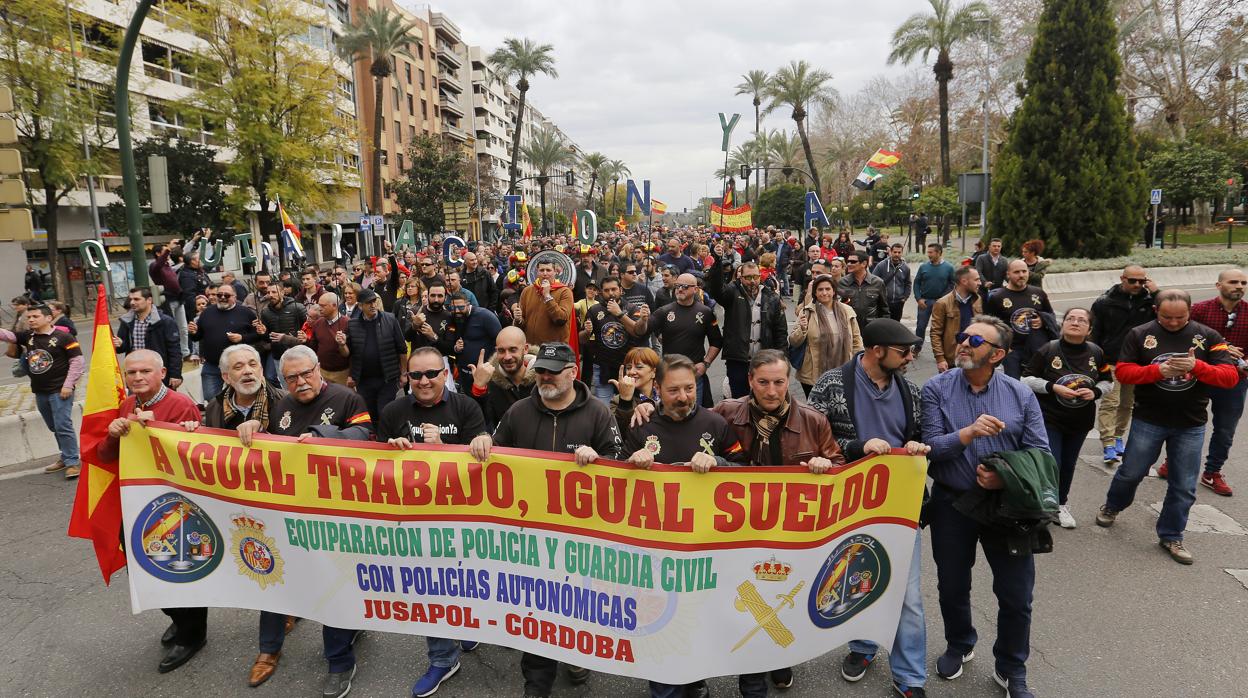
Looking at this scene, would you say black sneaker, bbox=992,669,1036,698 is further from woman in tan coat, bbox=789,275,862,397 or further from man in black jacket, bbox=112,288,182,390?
man in black jacket, bbox=112,288,182,390

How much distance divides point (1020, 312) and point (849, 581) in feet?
13.5

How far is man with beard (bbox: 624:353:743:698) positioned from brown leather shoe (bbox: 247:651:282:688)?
2014 mm

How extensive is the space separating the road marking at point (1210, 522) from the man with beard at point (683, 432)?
3.95 m

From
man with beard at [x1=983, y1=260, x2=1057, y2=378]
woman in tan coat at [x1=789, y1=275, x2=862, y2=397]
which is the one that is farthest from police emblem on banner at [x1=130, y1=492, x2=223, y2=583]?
man with beard at [x1=983, y1=260, x2=1057, y2=378]

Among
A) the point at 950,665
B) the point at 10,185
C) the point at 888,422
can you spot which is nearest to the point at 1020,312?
the point at 888,422

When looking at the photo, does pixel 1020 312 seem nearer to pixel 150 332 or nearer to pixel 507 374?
pixel 507 374

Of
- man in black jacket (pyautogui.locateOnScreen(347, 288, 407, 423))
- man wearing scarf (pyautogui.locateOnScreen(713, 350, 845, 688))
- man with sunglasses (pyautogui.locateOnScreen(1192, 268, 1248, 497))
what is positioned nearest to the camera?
man wearing scarf (pyautogui.locateOnScreen(713, 350, 845, 688))

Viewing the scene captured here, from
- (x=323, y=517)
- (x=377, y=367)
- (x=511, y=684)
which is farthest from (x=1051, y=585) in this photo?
(x=377, y=367)

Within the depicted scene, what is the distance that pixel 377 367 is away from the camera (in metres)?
6.83

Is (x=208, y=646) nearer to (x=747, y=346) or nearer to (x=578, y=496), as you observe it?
(x=578, y=496)

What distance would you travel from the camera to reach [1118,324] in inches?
256

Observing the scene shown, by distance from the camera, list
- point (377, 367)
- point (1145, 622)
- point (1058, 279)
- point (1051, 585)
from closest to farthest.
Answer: point (1145, 622)
point (1051, 585)
point (377, 367)
point (1058, 279)

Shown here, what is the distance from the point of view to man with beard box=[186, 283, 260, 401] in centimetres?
772

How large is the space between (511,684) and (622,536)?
1.06 m
